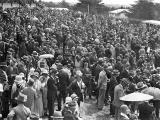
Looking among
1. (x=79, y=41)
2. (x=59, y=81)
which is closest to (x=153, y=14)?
(x=79, y=41)

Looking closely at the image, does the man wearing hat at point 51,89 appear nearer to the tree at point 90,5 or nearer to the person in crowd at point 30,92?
the person in crowd at point 30,92

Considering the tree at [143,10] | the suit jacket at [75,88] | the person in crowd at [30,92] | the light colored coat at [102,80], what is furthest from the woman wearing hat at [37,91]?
the tree at [143,10]

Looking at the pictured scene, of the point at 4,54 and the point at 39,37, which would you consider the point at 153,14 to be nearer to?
the point at 39,37

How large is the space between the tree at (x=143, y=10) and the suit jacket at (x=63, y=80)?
37381 millimetres

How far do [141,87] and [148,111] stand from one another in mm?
1626

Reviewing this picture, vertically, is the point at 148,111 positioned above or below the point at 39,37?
below

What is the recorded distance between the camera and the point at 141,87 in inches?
397

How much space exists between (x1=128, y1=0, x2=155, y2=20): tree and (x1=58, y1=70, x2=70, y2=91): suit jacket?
123 feet

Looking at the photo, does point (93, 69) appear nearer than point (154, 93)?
No

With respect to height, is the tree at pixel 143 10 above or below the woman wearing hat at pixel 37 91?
above

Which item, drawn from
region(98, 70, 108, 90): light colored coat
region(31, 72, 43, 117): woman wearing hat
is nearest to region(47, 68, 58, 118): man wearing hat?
region(31, 72, 43, 117): woman wearing hat

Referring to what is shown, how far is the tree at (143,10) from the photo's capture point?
46219 millimetres

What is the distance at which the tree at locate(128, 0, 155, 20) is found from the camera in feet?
152

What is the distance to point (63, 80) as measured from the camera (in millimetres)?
10781
